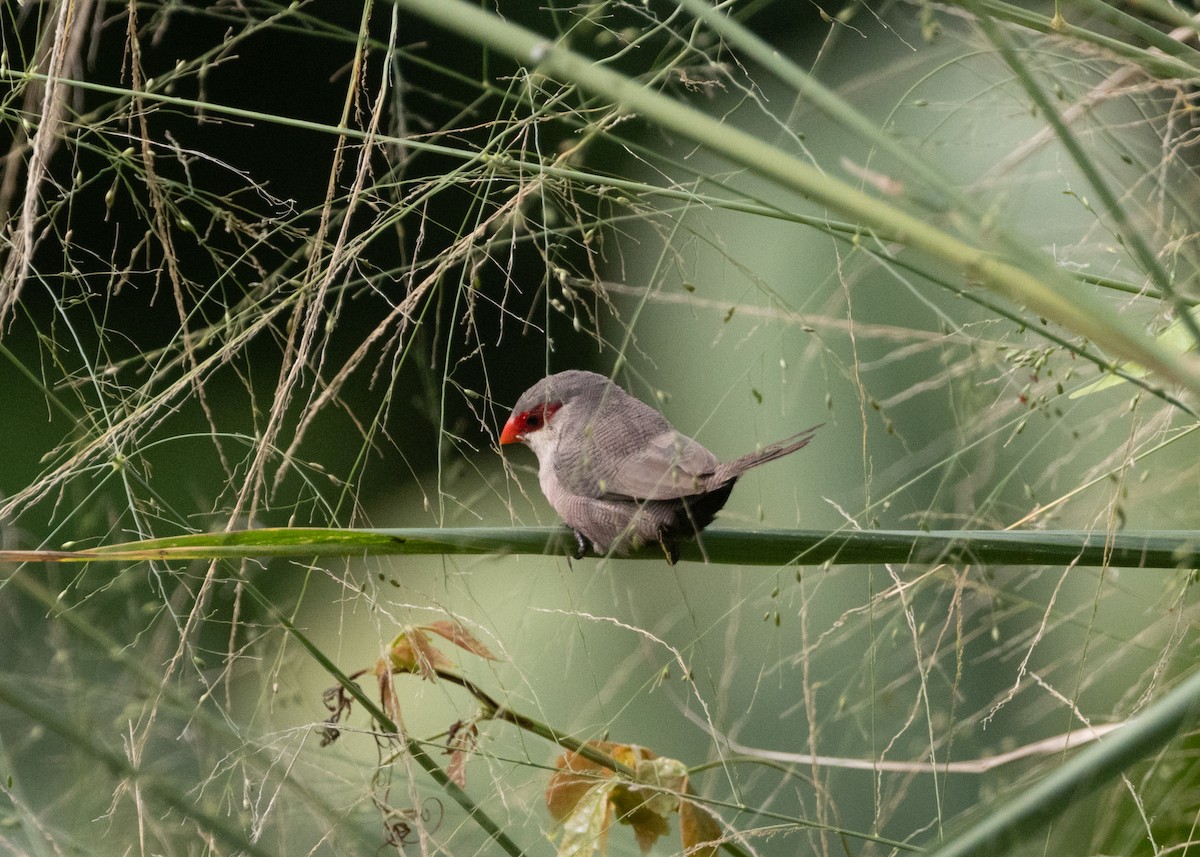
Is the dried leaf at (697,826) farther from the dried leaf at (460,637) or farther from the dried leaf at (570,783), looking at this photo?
the dried leaf at (460,637)

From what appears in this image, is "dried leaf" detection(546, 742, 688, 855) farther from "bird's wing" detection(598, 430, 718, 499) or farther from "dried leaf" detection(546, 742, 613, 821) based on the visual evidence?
"bird's wing" detection(598, 430, 718, 499)

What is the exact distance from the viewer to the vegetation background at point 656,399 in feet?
3.42

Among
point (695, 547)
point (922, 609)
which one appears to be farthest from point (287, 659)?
point (922, 609)

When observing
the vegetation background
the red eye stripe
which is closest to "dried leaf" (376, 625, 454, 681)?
the vegetation background

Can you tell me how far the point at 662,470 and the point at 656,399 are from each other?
0.16m

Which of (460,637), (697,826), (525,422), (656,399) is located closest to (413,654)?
(460,637)

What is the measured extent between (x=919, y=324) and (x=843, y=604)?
1.51ft

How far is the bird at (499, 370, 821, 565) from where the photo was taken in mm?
1636

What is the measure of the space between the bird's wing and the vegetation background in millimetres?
119

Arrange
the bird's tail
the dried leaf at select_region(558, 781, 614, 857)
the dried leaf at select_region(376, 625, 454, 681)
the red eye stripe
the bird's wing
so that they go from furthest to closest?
the red eye stripe → the bird's wing → the bird's tail → the dried leaf at select_region(376, 625, 454, 681) → the dried leaf at select_region(558, 781, 614, 857)

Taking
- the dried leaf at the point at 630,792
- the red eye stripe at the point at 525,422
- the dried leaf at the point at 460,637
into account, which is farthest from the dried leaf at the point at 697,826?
the red eye stripe at the point at 525,422

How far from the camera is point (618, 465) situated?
71.8 inches

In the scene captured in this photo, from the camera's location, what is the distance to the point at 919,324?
1.93m

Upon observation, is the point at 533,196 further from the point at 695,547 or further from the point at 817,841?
the point at 817,841
